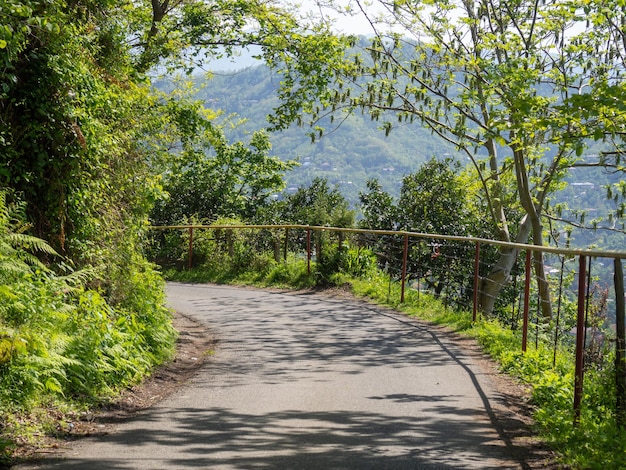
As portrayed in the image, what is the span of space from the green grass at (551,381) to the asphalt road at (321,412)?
0.40m

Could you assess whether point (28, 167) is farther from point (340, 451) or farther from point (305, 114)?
point (305, 114)

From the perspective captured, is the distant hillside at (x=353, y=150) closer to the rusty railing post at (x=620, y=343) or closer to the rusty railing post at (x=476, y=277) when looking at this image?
the rusty railing post at (x=476, y=277)

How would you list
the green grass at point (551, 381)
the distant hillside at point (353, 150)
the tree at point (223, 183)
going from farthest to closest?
1. the distant hillside at point (353, 150)
2. the tree at point (223, 183)
3. the green grass at point (551, 381)

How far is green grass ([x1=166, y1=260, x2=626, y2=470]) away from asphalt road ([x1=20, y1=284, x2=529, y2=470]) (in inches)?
15.8

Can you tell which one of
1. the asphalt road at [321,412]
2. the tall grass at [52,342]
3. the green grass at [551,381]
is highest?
the tall grass at [52,342]

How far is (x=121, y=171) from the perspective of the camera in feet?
33.4

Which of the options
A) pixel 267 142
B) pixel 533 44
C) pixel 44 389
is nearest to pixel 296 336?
pixel 44 389

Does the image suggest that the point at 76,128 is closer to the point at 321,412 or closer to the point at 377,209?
the point at 321,412

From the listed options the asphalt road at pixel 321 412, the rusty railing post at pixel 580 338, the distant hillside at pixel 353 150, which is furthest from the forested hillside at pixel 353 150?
the rusty railing post at pixel 580 338

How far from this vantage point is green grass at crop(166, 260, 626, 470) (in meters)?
5.75

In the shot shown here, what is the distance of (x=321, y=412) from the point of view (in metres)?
7.05

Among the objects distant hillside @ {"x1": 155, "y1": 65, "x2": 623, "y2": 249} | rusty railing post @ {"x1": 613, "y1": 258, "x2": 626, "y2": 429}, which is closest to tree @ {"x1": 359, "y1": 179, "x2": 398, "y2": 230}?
rusty railing post @ {"x1": 613, "y1": 258, "x2": 626, "y2": 429}

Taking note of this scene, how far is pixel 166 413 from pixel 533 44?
1451cm

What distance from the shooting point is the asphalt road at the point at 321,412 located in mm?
5609
